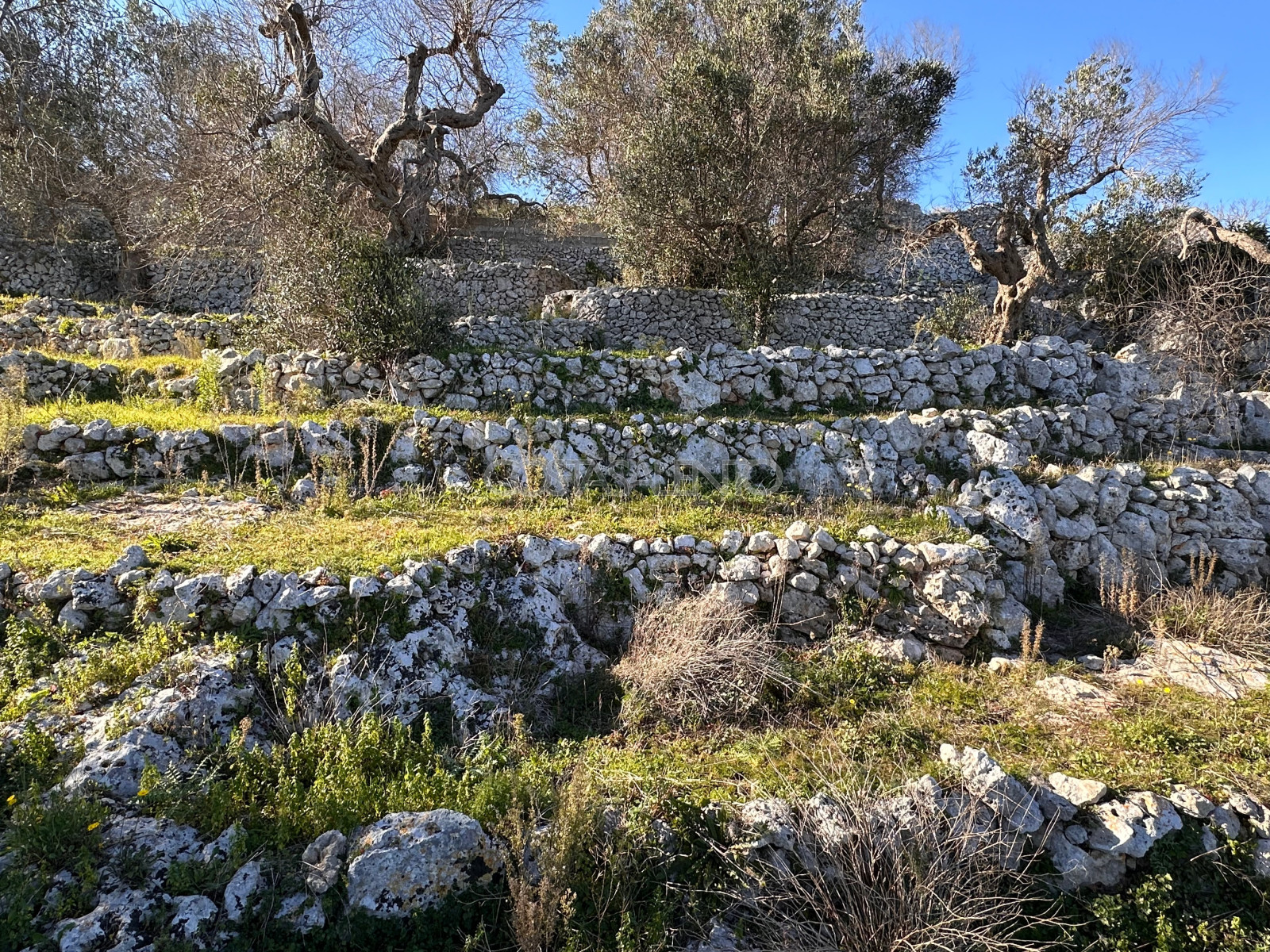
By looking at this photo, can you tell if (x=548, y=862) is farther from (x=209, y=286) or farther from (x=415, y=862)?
(x=209, y=286)

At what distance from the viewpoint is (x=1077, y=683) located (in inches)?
225

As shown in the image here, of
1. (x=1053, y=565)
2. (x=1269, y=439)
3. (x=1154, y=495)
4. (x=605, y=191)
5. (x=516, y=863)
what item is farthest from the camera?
(x=605, y=191)

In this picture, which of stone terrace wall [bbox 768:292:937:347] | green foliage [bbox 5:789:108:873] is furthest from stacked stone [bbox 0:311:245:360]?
stone terrace wall [bbox 768:292:937:347]

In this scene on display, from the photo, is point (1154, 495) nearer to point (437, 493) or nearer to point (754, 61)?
point (437, 493)

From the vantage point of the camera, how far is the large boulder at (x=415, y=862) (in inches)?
135

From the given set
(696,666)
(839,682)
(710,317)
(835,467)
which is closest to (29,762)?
(696,666)

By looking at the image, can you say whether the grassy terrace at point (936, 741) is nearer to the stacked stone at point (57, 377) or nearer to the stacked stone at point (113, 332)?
the stacked stone at point (57, 377)

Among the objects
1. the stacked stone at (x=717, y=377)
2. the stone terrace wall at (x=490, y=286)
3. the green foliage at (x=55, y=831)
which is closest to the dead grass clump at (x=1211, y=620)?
the stacked stone at (x=717, y=377)

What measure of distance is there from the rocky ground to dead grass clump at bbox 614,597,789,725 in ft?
0.13

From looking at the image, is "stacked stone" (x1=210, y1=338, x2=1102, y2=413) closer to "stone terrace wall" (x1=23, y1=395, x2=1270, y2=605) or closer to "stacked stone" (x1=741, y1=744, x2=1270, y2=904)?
"stone terrace wall" (x1=23, y1=395, x2=1270, y2=605)

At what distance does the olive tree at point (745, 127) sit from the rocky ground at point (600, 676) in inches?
318

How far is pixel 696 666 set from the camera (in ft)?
17.7

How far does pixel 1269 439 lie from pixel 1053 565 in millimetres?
7061

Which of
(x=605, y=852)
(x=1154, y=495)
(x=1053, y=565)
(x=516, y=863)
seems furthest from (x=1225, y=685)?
(x=516, y=863)
